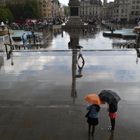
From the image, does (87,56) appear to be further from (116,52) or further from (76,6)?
(76,6)

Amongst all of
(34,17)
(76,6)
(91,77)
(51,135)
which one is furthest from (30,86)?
(34,17)

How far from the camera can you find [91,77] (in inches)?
697

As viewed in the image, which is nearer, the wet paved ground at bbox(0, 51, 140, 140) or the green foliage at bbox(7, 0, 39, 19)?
the wet paved ground at bbox(0, 51, 140, 140)

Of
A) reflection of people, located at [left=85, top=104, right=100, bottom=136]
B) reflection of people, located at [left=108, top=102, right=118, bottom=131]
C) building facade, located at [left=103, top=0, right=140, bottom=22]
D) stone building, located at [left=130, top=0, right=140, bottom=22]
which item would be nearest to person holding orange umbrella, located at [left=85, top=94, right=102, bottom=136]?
reflection of people, located at [left=85, top=104, right=100, bottom=136]

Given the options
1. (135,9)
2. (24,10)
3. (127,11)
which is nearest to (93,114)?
(24,10)

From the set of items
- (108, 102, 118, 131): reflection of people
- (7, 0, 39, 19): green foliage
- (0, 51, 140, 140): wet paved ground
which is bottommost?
(0, 51, 140, 140): wet paved ground

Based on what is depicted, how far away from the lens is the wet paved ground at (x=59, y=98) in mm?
10555

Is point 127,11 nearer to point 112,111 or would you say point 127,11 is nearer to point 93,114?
point 112,111


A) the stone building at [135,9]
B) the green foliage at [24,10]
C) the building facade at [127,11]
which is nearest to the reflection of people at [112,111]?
the green foliage at [24,10]

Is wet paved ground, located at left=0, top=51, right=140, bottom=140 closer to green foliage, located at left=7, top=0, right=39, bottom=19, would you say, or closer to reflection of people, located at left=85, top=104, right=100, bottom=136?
reflection of people, located at left=85, top=104, right=100, bottom=136

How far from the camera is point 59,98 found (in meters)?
13.9

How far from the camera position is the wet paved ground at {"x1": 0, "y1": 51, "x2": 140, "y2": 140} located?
34.6 ft

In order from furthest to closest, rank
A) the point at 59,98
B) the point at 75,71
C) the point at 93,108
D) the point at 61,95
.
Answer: the point at 75,71 → the point at 61,95 → the point at 59,98 → the point at 93,108

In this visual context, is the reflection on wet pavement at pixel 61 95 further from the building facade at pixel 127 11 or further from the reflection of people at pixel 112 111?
the building facade at pixel 127 11
